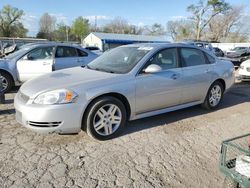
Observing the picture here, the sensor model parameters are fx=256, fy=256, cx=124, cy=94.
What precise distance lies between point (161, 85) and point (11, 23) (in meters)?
69.0

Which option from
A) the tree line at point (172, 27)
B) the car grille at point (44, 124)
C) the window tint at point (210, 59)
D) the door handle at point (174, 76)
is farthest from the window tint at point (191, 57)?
the tree line at point (172, 27)

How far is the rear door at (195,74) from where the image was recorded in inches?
195

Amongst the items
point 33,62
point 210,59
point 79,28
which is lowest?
point 33,62

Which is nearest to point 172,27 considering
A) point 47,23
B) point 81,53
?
point 47,23

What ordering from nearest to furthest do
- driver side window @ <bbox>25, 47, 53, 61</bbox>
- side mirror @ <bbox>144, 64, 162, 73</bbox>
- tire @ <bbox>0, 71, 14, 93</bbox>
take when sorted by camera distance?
side mirror @ <bbox>144, 64, 162, 73</bbox> < tire @ <bbox>0, 71, 14, 93</bbox> < driver side window @ <bbox>25, 47, 53, 61</bbox>

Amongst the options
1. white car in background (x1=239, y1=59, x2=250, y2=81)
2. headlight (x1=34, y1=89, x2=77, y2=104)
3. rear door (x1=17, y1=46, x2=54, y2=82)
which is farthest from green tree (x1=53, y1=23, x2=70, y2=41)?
headlight (x1=34, y1=89, x2=77, y2=104)

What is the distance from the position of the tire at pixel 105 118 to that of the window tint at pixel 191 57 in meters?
1.77

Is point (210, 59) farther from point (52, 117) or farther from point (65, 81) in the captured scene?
point (52, 117)

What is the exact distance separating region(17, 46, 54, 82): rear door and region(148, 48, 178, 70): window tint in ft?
12.4

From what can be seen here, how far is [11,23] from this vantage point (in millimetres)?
64500

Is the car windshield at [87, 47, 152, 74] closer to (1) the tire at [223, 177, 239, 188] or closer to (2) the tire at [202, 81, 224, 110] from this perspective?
(2) the tire at [202, 81, 224, 110]

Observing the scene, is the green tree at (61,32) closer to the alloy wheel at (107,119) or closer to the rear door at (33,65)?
the rear door at (33,65)

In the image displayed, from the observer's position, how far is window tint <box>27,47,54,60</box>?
7.41 m

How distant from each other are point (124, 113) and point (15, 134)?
5.94 feet
